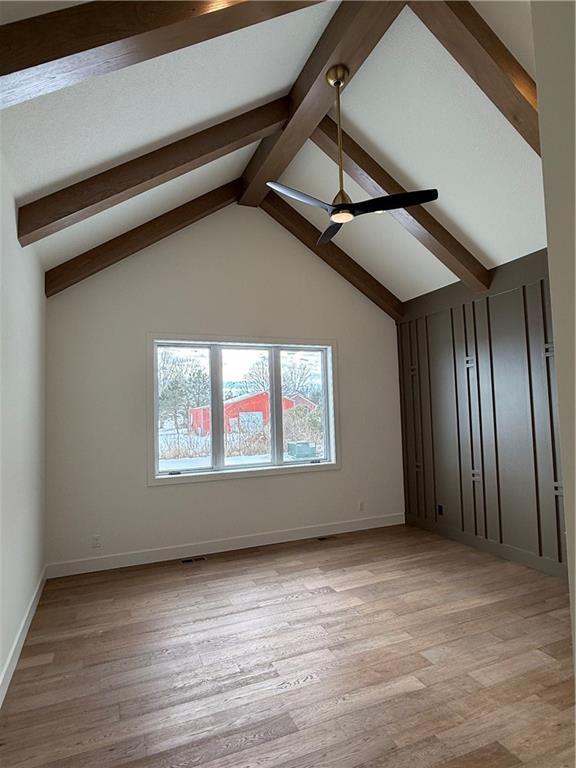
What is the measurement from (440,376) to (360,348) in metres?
1.05

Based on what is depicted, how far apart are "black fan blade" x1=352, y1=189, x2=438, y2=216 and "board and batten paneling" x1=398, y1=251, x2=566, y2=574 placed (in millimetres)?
1720

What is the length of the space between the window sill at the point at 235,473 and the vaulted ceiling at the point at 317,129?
7.01 feet

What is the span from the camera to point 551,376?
148 inches

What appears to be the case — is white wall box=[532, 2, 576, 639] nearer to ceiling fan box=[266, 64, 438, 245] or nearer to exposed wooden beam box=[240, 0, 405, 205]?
ceiling fan box=[266, 64, 438, 245]

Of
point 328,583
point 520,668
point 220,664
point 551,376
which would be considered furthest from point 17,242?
point 551,376

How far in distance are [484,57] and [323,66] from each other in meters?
1.01

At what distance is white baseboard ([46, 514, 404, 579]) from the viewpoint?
4078 millimetres

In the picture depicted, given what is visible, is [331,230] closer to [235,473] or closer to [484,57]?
[484,57]

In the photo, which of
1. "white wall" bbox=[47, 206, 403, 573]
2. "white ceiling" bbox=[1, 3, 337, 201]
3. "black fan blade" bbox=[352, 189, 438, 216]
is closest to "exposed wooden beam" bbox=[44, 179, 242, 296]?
"white wall" bbox=[47, 206, 403, 573]

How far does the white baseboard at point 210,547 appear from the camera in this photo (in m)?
4.08

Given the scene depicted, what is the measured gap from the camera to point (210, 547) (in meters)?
4.52

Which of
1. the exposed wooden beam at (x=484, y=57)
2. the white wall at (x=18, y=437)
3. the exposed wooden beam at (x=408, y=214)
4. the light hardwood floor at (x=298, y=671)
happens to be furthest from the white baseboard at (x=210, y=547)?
the exposed wooden beam at (x=484, y=57)

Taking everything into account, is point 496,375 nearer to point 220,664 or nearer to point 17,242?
point 220,664

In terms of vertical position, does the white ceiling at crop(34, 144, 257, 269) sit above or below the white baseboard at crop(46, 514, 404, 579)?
above
